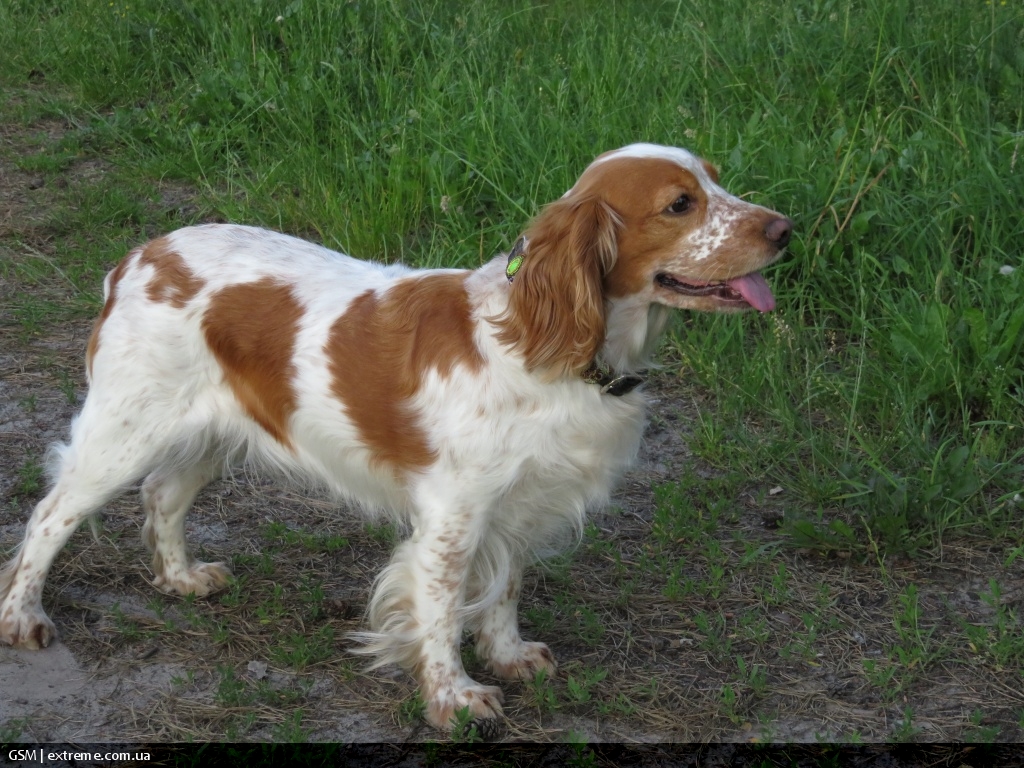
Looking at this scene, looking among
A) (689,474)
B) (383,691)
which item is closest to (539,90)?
(689,474)

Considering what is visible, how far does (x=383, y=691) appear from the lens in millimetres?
3027

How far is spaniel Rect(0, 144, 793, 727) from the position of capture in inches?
109

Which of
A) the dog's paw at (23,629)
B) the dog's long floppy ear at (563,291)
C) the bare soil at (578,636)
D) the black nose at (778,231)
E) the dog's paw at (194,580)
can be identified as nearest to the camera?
the dog's long floppy ear at (563,291)

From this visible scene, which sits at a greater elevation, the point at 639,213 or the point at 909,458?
the point at 639,213

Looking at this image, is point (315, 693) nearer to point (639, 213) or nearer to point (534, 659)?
point (534, 659)

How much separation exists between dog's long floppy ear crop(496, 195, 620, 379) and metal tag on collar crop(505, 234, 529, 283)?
4cm

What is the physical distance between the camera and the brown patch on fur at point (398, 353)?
9.40 feet

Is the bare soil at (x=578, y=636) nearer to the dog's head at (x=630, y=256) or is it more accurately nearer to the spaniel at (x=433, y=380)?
the spaniel at (x=433, y=380)

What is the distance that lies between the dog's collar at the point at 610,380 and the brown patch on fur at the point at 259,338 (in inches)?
29.5

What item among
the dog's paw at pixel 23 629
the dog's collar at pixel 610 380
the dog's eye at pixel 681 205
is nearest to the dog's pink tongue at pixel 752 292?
the dog's eye at pixel 681 205

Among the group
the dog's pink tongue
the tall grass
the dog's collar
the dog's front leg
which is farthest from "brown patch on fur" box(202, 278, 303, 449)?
the tall grass

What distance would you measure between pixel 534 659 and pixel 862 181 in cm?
222

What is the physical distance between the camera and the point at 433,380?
2854 millimetres

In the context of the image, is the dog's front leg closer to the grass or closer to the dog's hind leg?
the grass
